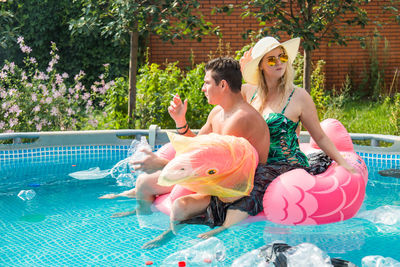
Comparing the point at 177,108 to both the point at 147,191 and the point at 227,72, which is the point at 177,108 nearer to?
the point at 227,72

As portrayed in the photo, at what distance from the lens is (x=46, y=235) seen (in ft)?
12.2

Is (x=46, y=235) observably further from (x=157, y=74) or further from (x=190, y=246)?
(x=157, y=74)

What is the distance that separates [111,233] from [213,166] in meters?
1.09

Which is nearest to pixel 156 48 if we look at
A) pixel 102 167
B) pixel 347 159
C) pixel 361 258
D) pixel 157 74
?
pixel 157 74

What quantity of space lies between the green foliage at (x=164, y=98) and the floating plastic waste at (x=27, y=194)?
227 cm

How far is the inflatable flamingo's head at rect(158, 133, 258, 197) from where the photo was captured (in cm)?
310

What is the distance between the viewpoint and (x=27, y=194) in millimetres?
4715

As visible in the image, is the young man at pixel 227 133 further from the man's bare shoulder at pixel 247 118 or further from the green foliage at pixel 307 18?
the green foliage at pixel 307 18

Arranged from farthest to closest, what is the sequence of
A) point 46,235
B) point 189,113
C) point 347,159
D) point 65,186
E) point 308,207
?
point 189,113, point 65,186, point 347,159, point 46,235, point 308,207

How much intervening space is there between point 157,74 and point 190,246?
166 inches

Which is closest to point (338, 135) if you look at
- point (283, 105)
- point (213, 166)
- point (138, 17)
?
point (283, 105)

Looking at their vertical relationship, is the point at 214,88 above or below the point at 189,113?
above

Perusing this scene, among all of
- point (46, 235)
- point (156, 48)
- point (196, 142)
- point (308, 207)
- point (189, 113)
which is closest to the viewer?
point (196, 142)

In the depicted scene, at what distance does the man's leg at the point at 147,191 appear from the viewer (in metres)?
3.93
